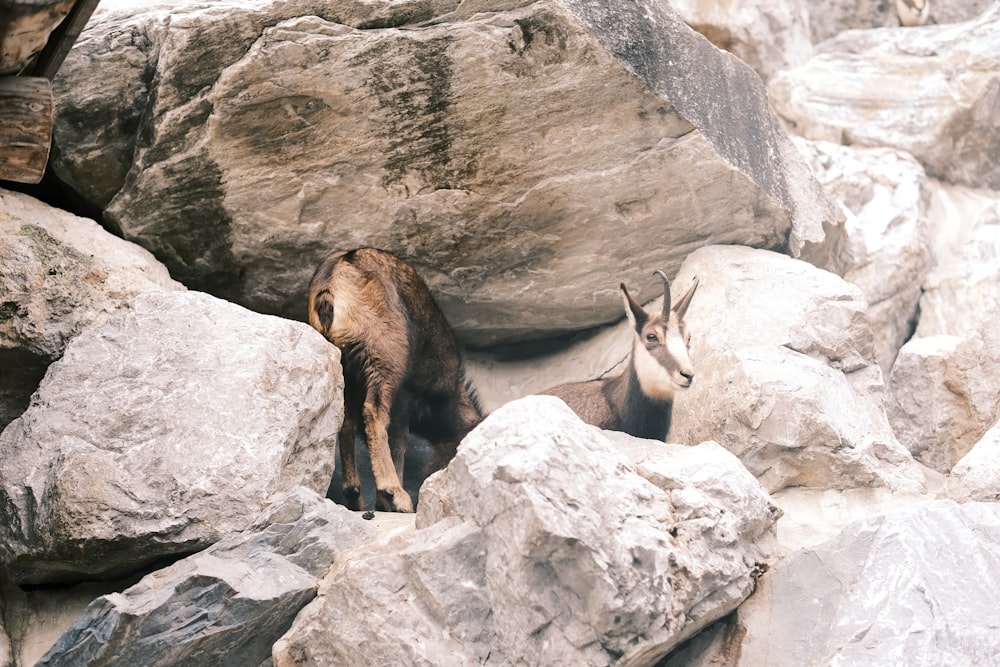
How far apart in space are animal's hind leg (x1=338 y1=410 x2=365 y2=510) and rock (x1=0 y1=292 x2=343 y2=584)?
0.47 metres

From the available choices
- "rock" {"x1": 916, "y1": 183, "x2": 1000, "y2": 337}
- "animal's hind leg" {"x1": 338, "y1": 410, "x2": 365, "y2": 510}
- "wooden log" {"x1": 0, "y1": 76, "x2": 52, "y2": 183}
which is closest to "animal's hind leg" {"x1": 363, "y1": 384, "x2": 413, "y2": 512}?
"animal's hind leg" {"x1": 338, "y1": 410, "x2": 365, "y2": 510}

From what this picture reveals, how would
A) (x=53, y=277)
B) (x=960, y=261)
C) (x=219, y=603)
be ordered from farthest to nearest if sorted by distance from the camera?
(x=960, y=261) < (x=53, y=277) < (x=219, y=603)

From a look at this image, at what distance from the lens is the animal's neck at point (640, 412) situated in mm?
5930

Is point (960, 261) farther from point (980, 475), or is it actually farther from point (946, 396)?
point (980, 475)

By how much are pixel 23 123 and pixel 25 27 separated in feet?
1.32

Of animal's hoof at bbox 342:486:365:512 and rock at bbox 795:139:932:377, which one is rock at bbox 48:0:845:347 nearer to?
animal's hoof at bbox 342:486:365:512

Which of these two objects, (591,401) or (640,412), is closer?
(640,412)

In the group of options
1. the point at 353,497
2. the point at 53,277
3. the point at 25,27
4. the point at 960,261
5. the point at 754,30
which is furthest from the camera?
the point at 754,30

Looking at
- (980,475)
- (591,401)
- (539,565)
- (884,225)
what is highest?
(539,565)

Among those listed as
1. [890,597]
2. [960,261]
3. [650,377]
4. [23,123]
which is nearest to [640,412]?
[650,377]

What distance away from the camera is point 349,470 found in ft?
18.4

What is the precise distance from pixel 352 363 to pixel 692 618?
2.38 meters

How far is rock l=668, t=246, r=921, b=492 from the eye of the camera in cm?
534

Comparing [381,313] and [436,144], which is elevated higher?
[436,144]
